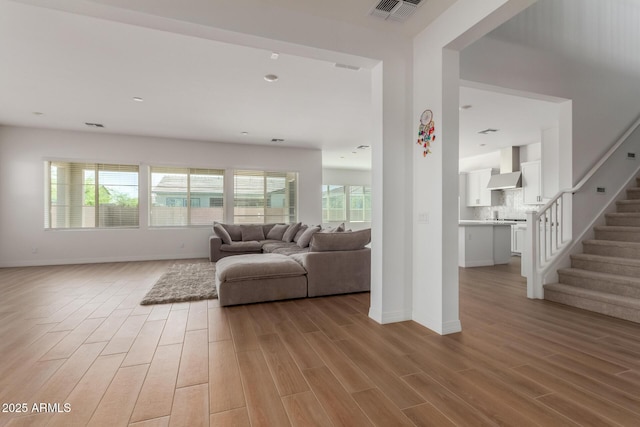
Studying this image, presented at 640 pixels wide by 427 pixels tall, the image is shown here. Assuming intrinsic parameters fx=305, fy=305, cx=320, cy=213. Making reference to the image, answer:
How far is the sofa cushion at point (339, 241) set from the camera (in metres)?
3.92

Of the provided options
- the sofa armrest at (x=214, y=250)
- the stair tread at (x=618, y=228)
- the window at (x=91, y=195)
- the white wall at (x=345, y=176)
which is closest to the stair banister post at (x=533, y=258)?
the stair tread at (x=618, y=228)

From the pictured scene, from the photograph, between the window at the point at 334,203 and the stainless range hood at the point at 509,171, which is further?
the window at the point at 334,203

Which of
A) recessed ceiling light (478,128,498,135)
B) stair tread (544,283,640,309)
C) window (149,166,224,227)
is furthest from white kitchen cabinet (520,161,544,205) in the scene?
window (149,166,224,227)

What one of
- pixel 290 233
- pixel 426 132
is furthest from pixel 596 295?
pixel 290 233

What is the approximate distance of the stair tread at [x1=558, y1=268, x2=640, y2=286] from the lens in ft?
10.5

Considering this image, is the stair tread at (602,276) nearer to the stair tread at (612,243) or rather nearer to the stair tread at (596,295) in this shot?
the stair tread at (596,295)

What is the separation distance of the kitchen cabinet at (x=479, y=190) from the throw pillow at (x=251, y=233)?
6.69m

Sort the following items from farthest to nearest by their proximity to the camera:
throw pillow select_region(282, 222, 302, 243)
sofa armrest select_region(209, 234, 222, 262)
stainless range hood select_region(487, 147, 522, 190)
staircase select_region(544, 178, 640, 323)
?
stainless range hood select_region(487, 147, 522, 190), throw pillow select_region(282, 222, 302, 243), sofa armrest select_region(209, 234, 222, 262), staircase select_region(544, 178, 640, 323)

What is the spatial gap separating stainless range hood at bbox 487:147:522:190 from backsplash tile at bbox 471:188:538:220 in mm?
592

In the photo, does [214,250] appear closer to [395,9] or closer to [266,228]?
[266,228]

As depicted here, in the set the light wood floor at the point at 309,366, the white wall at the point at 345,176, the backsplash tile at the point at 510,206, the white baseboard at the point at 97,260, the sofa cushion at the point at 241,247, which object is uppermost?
the white wall at the point at 345,176

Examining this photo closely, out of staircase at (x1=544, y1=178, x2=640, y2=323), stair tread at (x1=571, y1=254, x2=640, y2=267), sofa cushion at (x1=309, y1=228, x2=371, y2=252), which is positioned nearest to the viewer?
staircase at (x1=544, y1=178, x2=640, y2=323)

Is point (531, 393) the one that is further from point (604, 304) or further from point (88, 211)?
point (88, 211)

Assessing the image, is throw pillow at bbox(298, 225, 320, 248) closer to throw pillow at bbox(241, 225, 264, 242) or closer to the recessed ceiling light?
throw pillow at bbox(241, 225, 264, 242)
